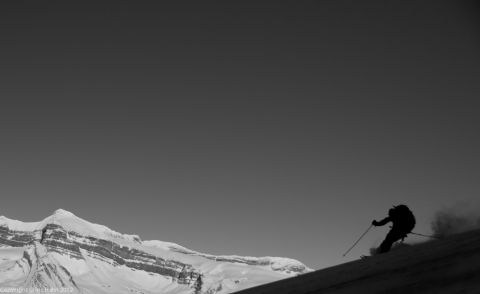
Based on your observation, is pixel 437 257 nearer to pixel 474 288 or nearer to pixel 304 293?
pixel 304 293

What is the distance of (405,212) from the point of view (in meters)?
15.3

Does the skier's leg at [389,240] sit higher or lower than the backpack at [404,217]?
lower

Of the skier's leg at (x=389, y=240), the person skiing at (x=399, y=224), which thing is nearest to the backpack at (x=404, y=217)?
the person skiing at (x=399, y=224)

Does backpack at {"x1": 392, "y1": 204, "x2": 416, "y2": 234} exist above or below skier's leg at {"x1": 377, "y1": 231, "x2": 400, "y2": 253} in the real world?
above

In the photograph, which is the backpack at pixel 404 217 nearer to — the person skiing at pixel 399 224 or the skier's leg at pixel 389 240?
the person skiing at pixel 399 224

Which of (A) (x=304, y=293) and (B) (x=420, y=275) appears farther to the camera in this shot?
(A) (x=304, y=293)

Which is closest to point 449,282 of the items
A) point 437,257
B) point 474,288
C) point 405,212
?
point 474,288

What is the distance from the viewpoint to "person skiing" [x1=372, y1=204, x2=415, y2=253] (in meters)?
15.2

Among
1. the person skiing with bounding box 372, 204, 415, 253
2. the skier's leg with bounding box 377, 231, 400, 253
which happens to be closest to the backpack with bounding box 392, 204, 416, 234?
the person skiing with bounding box 372, 204, 415, 253

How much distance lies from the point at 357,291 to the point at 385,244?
1220 cm

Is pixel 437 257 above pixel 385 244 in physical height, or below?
below

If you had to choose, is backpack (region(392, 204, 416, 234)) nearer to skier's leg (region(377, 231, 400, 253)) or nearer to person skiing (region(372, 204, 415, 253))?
person skiing (region(372, 204, 415, 253))

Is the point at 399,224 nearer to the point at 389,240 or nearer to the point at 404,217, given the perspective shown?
the point at 404,217

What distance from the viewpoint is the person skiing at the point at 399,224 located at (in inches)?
599
